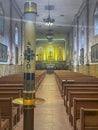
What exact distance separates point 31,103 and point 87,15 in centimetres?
1736

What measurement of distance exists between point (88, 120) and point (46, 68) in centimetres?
3453

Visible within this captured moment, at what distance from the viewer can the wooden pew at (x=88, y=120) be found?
3.41 m

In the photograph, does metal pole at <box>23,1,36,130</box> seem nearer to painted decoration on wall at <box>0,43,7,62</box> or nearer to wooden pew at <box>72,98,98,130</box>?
wooden pew at <box>72,98,98,130</box>

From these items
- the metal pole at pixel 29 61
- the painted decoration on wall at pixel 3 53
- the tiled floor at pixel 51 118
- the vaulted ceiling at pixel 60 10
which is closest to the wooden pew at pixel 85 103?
the tiled floor at pixel 51 118

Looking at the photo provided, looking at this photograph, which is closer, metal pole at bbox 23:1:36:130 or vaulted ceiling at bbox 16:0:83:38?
metal pole at bbox 23:1:36:130

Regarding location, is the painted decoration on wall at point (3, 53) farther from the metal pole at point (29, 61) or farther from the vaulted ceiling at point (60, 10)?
the metal pole at point (29, 61)

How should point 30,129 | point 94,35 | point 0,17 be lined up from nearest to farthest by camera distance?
point 30,129
point 0,17
point 94,35

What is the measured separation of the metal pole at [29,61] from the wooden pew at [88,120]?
4.29 feet

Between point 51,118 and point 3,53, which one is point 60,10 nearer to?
point 3,53

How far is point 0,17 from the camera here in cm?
1558

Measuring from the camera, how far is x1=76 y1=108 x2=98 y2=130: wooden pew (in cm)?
341

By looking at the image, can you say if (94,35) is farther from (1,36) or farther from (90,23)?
(1,36)

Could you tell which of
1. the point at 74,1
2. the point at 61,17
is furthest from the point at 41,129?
the point at 61,17

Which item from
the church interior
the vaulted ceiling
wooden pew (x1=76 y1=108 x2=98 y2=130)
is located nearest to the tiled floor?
the church interior
